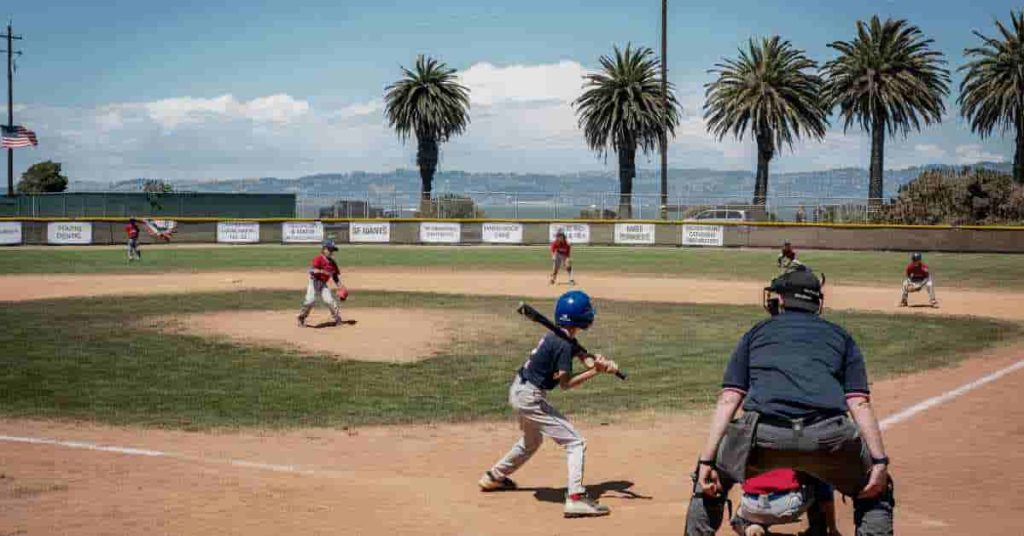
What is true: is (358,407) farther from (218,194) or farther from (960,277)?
(218,194)

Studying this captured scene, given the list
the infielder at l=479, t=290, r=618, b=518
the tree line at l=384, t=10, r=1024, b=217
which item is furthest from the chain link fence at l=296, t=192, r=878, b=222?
the infielder at l=479, t=290, r=618, b=518

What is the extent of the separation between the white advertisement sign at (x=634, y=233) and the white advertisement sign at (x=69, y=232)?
30240 millimetres

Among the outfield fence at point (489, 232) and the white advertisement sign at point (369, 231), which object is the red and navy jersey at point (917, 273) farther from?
the white advertisement sign at point (369, 231)

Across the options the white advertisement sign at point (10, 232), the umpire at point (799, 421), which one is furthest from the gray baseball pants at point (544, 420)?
the white advertisement sign at point (10, 232)

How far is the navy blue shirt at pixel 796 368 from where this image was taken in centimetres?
541

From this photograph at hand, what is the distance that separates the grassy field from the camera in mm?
14203

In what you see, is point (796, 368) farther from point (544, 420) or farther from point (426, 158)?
point (426, 158)

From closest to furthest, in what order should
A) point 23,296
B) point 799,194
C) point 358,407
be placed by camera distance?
point 358,407, point 23,296, point 799,194

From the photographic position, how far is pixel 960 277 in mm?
38656

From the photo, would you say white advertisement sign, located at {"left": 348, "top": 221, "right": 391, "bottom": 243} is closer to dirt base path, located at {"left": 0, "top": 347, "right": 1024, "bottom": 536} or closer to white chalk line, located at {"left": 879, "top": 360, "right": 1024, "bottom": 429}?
white chalk line, located at {"left": 879, "top": 360, "right": 1024, "bottom": 429}

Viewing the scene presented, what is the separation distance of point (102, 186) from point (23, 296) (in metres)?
51.9

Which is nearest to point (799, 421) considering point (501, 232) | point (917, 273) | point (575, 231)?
point (917, 273)

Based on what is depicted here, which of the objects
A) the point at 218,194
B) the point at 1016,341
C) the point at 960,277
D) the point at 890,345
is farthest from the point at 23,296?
the point at 218,194

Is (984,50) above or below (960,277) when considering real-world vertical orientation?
above
